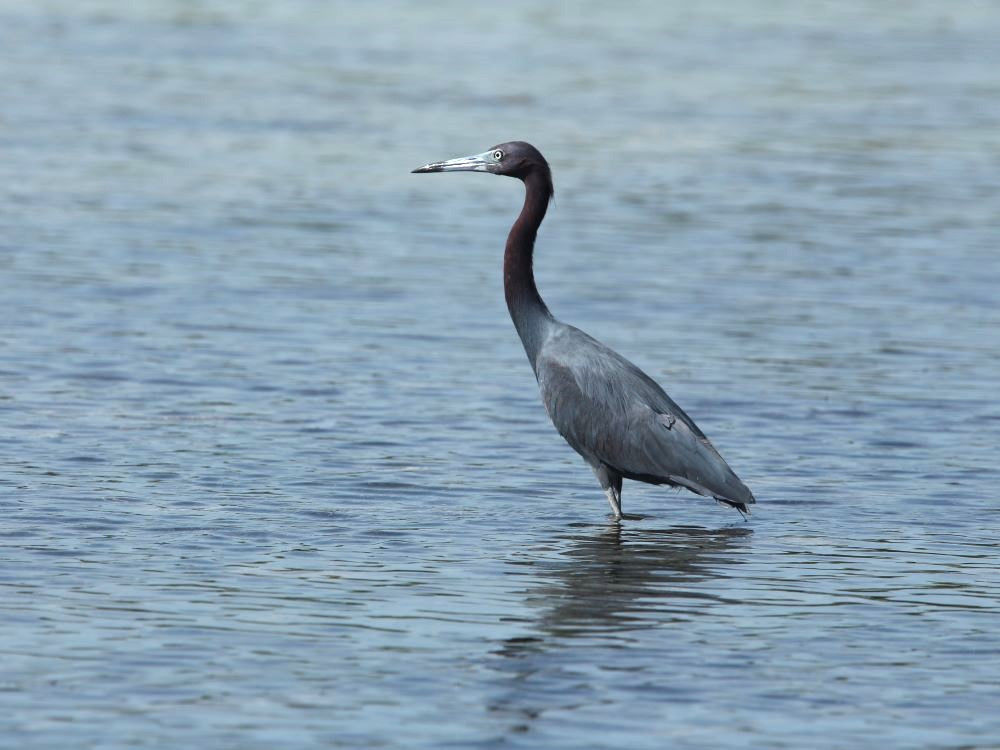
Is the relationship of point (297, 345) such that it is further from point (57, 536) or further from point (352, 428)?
point (57, 536)

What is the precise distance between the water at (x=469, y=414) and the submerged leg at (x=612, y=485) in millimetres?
140

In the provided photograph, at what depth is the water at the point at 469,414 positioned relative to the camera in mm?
8156

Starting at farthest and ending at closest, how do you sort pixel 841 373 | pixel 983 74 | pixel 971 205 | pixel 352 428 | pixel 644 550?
pixel 983 74 < pixel 971 205 < pixel 841 373 < pixel 352 428 < pixel 644 550

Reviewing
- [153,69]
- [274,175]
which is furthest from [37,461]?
[153,69]

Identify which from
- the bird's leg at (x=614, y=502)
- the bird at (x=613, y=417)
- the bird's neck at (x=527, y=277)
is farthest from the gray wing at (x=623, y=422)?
the bird's neck at (x=527, y=277)

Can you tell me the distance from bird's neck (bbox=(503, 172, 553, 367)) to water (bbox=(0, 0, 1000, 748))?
0.90m

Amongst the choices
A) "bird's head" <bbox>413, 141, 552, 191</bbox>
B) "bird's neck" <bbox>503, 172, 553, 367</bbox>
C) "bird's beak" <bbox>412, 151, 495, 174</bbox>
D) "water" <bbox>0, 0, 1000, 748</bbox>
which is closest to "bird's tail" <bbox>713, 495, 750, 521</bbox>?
"water" <bbox>0, 0, 1000, 748</bbox>

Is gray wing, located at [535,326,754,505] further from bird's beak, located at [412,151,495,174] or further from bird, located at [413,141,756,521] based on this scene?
bird's beak, located at [412,151,495,174]

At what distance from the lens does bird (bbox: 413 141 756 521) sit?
1133 centimetres

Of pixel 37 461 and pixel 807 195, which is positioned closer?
pixel 37 461

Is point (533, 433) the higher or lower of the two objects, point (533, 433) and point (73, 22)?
the lower

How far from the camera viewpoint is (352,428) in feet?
43.1

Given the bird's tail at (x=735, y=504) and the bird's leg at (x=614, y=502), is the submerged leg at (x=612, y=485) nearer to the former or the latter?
the bird's leg at (x=614, y=502)

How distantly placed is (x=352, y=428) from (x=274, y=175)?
10.7 m
